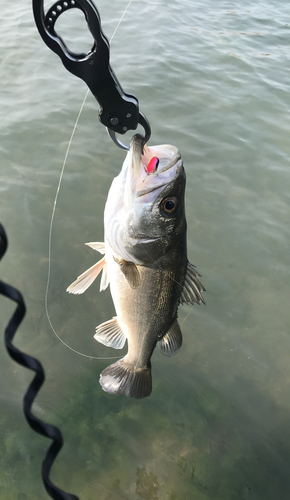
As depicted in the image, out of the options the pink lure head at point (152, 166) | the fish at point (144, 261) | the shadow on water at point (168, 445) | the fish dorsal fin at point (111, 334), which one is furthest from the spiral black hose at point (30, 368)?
the shadow on water at point (168, 445)

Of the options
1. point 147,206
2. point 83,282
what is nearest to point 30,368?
point 147,206

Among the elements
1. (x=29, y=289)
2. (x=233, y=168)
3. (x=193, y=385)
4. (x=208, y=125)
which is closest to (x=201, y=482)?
(x=193, y=385)

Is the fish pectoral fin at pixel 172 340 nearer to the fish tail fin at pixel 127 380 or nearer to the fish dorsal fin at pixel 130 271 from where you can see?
the fish tail fin at pixel 127 380

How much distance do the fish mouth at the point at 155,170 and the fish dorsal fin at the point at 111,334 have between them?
1097mm

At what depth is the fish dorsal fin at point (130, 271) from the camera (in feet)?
7.66

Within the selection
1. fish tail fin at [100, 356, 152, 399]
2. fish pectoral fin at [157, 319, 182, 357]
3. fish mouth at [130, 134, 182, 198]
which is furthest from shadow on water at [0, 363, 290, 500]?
fish mouth at [130, 134, 182, 198]

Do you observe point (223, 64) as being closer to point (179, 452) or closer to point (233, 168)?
point (233, 168)

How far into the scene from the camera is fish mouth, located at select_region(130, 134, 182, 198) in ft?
6.84

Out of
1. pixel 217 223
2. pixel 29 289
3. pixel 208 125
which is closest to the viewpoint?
pixel 29 289

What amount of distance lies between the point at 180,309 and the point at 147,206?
2080 millimetres

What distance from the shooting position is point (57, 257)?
421 centimetres

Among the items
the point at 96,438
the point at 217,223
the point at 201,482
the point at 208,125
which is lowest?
the point at 201,482

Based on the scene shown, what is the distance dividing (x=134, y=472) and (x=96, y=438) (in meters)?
0.39

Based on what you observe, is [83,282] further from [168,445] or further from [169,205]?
[168,445]
